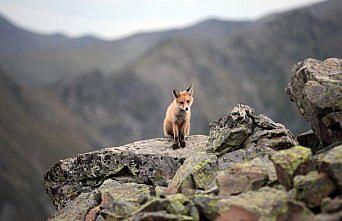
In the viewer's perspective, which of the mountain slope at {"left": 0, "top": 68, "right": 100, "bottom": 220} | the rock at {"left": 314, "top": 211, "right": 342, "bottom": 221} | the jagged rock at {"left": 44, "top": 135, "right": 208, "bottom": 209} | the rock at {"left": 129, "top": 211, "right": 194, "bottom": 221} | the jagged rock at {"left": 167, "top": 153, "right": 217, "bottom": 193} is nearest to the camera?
the rock at {"left": 314, "top": 211, "right": 342, "bottom": 221}

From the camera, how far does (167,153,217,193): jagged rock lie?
16602 millimetres

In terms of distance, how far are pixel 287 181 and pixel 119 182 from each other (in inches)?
364

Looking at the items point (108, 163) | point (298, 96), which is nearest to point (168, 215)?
point (298, 96)

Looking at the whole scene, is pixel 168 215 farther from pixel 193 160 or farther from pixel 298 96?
pixel 298 96

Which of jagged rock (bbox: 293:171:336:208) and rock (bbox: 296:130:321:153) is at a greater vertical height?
rock (bbox: 296:130:321:153)

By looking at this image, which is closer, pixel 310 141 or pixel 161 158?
pixel 310 141

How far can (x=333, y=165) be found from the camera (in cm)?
1302

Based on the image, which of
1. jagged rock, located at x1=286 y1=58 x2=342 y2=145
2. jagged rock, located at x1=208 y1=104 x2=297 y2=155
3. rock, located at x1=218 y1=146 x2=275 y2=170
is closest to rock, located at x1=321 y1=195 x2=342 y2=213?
jagged rock, located at x1=286 y1=58 x2=342 y2=145

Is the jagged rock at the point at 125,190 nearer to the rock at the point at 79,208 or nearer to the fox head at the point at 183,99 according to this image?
the rock at the point at 79,208

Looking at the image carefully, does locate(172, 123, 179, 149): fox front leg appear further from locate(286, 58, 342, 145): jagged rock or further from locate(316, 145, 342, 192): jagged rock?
locate(316, 145, 342, 192): jagged rock

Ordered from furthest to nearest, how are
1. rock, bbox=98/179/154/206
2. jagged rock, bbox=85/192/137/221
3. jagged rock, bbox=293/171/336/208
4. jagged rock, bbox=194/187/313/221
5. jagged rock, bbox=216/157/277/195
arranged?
rock, bbox=98/179/154/206, jagged rock, bbox=85/192/137/221, jagged rock, bbox=216/157/277/195, jagged rock, bbox=293/171/336/208, jagged rock, bbox=194/187/313/221

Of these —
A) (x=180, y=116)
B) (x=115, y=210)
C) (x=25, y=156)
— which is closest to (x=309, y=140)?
(x=180, y=116)

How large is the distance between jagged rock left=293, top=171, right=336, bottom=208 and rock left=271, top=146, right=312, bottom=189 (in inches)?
25.4

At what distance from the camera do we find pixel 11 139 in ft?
559
